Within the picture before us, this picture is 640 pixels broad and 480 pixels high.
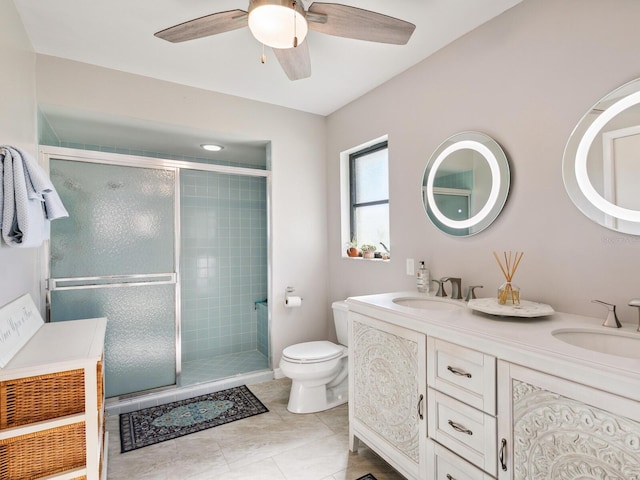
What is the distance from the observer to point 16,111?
1.71m

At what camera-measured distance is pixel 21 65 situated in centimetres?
183

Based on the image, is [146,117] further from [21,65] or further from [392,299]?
[392,299]

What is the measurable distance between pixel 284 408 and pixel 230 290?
64.0 inches

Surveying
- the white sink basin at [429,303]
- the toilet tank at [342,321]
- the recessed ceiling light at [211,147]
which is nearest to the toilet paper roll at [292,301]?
the toilet tank at [342,321]

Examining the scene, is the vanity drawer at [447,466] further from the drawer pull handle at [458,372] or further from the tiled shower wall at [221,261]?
the tiled shower wall at [221,261]

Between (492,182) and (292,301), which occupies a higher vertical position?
(492,182)

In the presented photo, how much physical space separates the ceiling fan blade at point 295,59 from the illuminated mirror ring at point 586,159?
135 cm

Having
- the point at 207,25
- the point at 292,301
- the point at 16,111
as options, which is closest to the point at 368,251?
the point at 292,301

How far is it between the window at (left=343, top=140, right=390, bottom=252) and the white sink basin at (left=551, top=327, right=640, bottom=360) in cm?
153

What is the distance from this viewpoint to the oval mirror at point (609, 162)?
4.27 feet

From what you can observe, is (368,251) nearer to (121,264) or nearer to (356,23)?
(356,23)

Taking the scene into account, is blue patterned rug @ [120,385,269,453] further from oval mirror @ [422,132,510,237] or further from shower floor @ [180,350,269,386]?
oval mirror @ [422,132,510,237]

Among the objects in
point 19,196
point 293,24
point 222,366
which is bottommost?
point 222,366

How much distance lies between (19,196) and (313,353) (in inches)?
74.1
